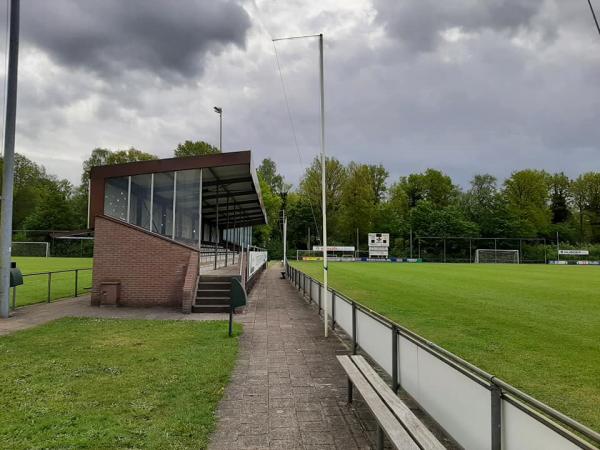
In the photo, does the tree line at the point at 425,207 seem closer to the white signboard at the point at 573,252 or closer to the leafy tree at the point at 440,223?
the leafy tree at the point at 440,223

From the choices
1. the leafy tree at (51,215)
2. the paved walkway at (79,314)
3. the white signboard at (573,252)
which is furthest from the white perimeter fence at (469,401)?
the white signboard at (573,252)

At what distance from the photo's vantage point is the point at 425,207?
271ft

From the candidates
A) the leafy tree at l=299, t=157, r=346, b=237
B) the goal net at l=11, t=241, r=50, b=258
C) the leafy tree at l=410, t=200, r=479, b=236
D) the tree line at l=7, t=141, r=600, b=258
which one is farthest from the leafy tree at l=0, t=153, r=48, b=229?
the leafy tree at l=410, t=200, r=479, b=236

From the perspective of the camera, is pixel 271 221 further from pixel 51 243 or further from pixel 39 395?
pixel 39 395

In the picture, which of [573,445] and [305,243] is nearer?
[573,445]

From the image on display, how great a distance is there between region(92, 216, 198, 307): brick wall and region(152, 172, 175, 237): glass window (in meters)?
0.87

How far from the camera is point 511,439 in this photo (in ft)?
8.98

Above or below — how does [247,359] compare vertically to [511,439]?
below

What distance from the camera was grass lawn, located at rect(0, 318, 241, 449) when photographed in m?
4.22

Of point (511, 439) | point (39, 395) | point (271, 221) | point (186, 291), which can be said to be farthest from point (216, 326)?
point (271, 221)

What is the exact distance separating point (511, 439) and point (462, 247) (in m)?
82.5

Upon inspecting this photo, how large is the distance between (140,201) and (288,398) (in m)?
10.5

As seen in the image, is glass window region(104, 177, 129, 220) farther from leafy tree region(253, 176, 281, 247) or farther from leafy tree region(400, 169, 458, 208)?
leafy tree region(400, 169, 458, 208)

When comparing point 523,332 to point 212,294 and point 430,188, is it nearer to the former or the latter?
point 212,294
